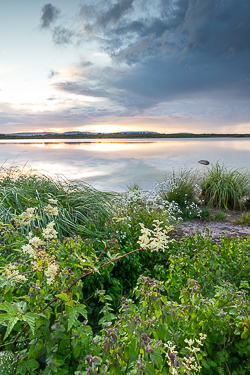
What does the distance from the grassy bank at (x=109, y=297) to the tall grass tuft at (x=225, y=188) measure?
11.2ft

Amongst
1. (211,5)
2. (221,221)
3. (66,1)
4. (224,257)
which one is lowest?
(221,221)

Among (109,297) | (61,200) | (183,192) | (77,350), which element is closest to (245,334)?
(109,297)

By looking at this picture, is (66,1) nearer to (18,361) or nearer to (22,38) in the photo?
(22,38)

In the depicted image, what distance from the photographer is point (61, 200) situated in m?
4.68

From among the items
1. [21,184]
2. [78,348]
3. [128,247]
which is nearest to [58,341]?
[78,348]

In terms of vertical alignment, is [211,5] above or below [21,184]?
above

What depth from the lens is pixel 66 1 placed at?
20.7 ft

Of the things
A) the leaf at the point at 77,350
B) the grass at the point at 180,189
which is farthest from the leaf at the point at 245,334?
the grass at the point at 180,189

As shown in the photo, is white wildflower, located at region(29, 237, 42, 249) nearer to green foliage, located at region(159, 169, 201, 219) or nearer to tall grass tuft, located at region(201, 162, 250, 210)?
green foliage, located at region(159, 169, 201, 219)

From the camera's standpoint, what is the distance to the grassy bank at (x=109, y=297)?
4.01 feet

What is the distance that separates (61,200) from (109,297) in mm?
3313

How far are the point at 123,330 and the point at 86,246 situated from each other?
50.1 inches

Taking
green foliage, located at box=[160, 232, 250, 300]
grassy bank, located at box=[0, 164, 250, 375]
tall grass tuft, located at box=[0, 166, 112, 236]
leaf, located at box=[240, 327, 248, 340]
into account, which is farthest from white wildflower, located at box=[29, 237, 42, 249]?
tall grass tuft, located at box=[0, 166, 112, 236]

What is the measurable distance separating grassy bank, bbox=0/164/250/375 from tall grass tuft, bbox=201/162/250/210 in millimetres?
3417
